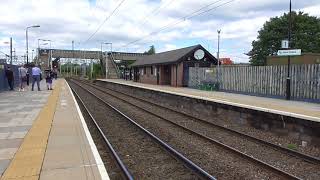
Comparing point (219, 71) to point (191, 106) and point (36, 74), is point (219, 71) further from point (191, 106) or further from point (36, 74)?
point (36, 74)

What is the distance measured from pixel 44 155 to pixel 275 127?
760cm

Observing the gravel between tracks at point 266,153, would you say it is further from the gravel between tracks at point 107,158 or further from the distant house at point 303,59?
the distant house at point 303,59

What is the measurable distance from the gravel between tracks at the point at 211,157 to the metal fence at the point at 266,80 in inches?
306

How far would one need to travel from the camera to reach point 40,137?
35.1 feet

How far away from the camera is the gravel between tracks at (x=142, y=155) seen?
8.27 meters

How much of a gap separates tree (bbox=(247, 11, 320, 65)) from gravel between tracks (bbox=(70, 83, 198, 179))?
5434 cm

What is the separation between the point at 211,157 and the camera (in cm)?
989

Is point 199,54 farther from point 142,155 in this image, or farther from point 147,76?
point 142,155

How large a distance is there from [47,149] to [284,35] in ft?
206

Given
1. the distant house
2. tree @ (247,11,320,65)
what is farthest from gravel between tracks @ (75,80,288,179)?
tree @ (247,11,320,65)

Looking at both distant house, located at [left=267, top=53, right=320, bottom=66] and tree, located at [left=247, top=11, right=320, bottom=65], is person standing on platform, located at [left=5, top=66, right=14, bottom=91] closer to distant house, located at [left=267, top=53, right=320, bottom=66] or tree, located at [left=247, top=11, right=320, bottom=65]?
distant house, located at [left=267, top=53, right=320, bottom=66]

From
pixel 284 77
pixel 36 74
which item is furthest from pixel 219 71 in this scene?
pixel 36 74

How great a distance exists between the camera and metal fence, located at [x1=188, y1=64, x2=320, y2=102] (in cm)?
1927

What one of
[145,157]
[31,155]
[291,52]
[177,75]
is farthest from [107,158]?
[177,75]
